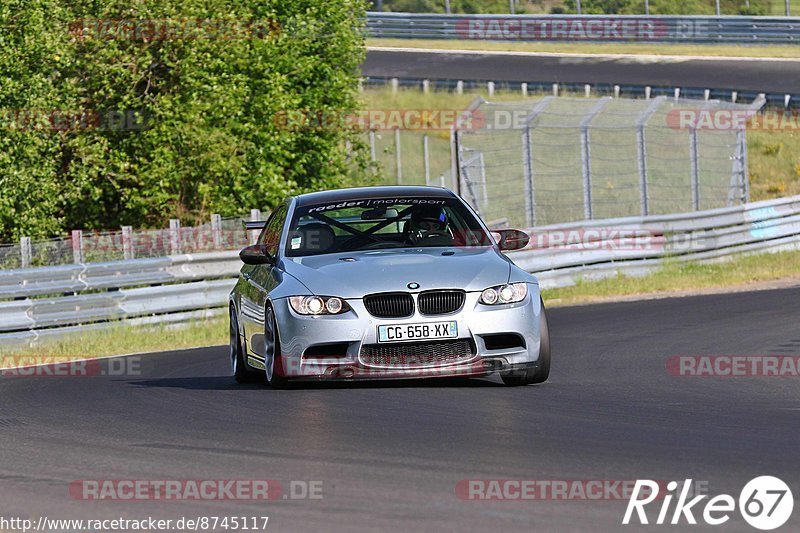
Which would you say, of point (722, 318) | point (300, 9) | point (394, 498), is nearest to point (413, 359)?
point (394, 498)

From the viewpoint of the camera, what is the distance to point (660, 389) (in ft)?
34.7

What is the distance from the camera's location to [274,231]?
482 inches

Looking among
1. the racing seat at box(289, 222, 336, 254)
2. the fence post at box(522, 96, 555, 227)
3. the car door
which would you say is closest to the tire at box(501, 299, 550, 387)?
the racing seat at box(289, 222, 336, 254)

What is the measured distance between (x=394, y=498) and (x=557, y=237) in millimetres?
16817

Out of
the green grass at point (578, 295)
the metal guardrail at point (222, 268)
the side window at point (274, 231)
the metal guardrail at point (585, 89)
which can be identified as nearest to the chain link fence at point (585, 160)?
the metal guardrail at point (222, 268)

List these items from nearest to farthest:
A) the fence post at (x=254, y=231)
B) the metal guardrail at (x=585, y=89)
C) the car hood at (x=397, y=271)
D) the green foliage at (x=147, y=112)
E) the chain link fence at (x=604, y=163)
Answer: the car hood at (x=397, y=271) → the fence post at (x=254, y=231) → the chain link fence at (x=604, y=163) → the green foliage at (x=147, y=112) → the metal guardrail at (x=585, y=89)

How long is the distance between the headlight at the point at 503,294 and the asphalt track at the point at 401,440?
1.98 feet

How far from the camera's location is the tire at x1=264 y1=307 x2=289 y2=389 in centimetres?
1061

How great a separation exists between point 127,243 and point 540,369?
10.5 m

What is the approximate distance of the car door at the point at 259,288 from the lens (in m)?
11.1

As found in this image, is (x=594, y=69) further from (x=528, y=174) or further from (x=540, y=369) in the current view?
(x=540, y=369)

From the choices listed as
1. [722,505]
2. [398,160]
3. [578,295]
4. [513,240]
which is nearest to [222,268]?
[578,295]

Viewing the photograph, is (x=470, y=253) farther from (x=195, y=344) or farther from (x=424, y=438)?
(x=195, y=344)

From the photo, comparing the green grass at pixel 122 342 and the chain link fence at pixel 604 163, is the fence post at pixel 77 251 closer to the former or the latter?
the green grass at pixel 122 342
